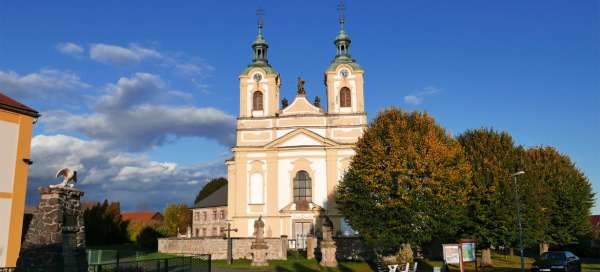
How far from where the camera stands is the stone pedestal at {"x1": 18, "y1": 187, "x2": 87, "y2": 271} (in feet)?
42.3

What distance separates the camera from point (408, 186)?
2898cm

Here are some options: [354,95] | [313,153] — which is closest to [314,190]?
[313,153]

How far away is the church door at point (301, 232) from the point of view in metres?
42.2

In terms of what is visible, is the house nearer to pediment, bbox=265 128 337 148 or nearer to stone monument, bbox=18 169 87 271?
pediment, bbox=265 128 337 148

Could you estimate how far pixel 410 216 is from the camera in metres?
28.3

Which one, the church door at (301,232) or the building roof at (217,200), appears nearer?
the church door at (301,232)

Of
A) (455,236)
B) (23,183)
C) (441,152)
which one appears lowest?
(455,236)

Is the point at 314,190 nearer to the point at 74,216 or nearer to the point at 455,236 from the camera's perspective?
the point at 455,236

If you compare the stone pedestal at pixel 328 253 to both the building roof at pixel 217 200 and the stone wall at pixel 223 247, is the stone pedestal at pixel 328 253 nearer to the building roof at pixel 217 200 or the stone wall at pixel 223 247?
the stone wall at pixel 223 247

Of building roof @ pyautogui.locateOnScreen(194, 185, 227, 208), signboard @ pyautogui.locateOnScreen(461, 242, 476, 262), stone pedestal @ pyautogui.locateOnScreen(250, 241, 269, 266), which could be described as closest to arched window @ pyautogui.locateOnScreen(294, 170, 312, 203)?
stone pedestal @ pyautogui.locateOnScreen(250, 241, 269, 266)

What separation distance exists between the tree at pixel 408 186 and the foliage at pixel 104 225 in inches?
1334

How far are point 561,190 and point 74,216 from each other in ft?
117

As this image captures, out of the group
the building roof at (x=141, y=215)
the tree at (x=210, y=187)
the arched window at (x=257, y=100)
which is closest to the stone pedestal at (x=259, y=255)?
the arched window at (x=257, y=100)

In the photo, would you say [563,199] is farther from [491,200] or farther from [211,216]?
[211,216]
